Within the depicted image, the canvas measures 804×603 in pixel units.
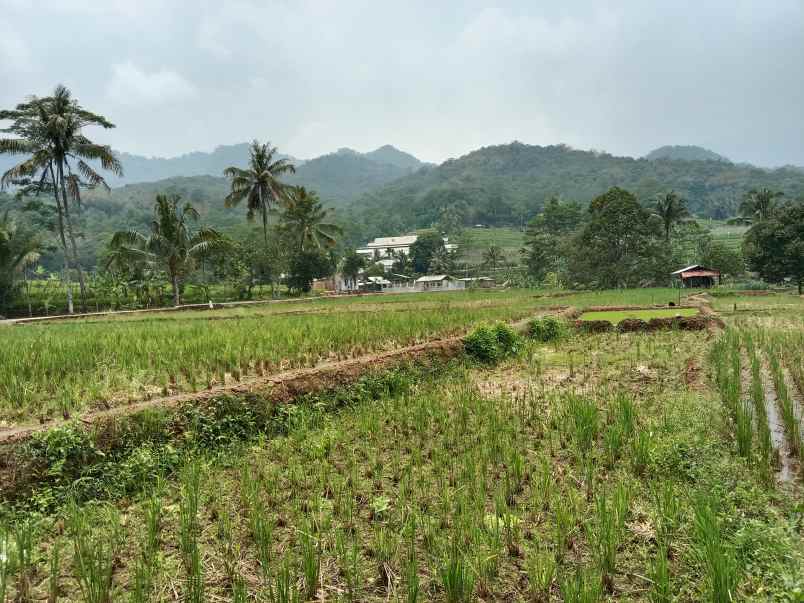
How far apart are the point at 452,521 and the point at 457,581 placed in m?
0.78

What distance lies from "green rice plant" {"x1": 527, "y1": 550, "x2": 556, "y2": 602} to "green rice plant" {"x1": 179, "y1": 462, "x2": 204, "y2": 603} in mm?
1871

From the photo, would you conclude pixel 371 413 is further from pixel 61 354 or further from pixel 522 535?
pixel 61 354

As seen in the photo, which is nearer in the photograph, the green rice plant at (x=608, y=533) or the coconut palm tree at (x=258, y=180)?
the green rice plant at (x=608, y=533)

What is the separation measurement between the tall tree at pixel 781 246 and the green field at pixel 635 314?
65.3ft

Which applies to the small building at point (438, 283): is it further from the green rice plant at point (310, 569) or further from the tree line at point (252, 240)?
the green rice plant at point (310, 569)

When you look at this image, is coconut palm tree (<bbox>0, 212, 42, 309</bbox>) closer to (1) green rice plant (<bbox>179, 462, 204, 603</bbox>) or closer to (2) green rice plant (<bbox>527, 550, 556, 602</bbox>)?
(1) green rice plant (<bbox>179, 462, 204, 603</bbox>)

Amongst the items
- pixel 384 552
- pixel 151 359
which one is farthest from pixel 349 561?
pixel 151 359

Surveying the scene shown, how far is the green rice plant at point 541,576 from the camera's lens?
103 inches

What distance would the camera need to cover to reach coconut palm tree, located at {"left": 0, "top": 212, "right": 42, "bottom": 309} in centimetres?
2684

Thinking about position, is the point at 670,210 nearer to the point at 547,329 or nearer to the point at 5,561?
the point at 547,329

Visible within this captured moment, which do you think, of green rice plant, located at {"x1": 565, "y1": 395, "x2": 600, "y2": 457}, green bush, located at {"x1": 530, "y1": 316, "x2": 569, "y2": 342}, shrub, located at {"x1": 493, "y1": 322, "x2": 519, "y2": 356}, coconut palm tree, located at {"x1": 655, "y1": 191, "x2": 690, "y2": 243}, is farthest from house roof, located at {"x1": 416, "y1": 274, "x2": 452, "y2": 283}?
green rice plant, located at {"x1": 565, "y1": 395, "x2": 600, "y2": 457}

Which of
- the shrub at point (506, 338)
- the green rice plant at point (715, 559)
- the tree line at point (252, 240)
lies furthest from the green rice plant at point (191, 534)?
the tree line at point (252, 240)

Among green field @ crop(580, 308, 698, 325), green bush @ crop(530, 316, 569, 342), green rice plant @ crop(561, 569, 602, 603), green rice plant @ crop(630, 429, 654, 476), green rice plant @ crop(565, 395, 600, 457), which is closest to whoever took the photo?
green rice plant @ crop(561, 569, 602, 603)

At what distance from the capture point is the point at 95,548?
305cm
